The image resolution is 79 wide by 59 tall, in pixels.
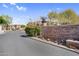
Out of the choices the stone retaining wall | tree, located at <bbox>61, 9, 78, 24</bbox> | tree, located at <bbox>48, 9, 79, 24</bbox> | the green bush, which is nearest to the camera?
tree, located at <bbox>61, 9, 78, 24</bbox>

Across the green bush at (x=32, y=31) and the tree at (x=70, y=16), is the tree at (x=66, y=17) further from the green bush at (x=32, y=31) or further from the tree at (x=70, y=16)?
the green bush at (x=32, y=31)

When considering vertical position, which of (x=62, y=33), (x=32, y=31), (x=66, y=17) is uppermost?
(x=66, y=17)

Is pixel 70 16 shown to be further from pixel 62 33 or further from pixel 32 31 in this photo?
pixel 32 31

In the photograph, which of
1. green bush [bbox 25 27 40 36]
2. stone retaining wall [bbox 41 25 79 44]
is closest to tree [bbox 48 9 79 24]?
stone retaining wall [bbox 41 25 79 44]

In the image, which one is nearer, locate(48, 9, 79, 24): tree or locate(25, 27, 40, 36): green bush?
locate(48, 9, 79, 24): tree

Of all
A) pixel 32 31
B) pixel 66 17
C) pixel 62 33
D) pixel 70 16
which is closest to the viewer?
pixel 70 16

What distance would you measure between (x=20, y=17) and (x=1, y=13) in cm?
89

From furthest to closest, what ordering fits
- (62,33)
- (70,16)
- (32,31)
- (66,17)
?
(32,31) < (62,33) < (66,17) < (70,16)

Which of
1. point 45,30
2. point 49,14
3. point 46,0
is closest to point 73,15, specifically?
point 49,14

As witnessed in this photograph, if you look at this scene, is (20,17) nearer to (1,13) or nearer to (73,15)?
(1,13)

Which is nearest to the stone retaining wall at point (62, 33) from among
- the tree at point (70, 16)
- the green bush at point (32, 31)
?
the tree at point (70, 16)

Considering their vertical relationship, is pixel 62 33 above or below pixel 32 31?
above

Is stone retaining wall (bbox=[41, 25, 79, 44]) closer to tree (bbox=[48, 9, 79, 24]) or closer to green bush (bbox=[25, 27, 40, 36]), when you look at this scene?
tree (bbox=[48, 9, 79, 24])

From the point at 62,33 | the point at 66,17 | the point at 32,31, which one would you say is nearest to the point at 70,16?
the point at 66,17
